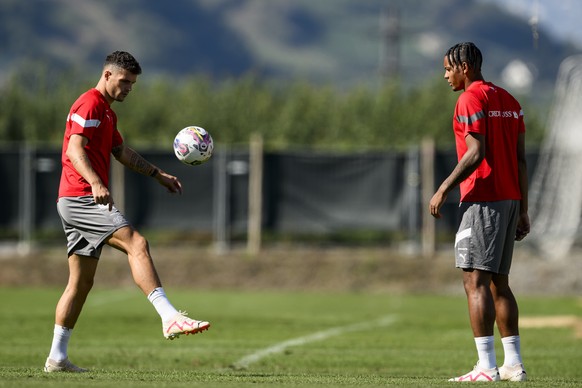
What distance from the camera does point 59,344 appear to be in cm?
1069

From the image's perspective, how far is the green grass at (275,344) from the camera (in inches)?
403

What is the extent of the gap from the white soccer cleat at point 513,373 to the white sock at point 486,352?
9.2 inches

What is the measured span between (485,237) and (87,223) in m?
3.36

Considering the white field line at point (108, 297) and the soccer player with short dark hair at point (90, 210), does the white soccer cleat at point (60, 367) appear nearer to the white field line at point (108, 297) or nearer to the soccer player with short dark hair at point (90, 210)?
the soccer player with short dark hair at point (90, 210)

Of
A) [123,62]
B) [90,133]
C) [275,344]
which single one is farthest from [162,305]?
[275,344]

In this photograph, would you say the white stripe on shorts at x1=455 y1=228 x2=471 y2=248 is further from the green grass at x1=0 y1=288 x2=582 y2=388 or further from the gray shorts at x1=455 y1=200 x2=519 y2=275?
the green grass at x1=0 y1=288 x2=582 y2=388

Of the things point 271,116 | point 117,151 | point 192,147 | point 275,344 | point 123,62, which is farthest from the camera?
point 271,116

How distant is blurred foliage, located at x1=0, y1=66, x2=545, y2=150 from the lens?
132 ft

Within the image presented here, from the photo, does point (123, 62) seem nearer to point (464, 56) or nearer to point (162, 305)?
point (162, 305)

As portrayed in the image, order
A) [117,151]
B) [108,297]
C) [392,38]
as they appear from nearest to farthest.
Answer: [117,151] → [108,297] → [392,38]

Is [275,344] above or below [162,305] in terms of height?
below

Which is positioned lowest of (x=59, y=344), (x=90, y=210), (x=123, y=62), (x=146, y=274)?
(x=59, y=344)

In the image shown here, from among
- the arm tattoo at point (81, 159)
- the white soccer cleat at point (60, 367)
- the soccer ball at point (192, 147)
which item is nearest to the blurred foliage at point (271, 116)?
the soccer ball at point (192, 147)

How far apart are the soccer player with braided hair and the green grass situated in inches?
20.7
